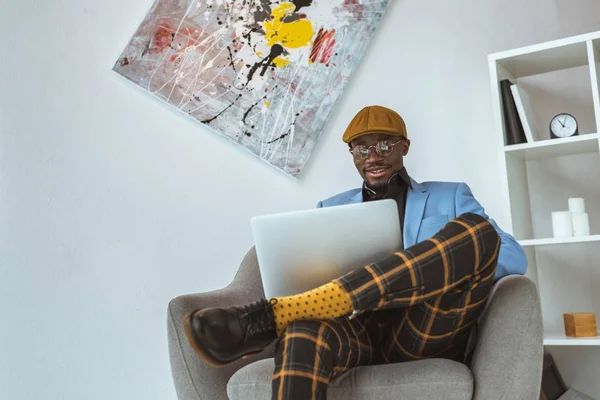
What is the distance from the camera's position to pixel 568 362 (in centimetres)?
238

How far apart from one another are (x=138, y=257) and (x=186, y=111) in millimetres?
693

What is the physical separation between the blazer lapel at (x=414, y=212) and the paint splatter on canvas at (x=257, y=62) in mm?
717

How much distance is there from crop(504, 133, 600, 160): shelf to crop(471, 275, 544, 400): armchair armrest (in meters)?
0.89

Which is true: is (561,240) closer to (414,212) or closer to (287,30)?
(414,212)

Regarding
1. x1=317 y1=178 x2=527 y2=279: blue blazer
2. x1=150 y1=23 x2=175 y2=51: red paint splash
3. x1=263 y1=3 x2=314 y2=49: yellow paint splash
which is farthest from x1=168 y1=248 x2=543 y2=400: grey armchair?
x1=150 y1=23 x2=175 y2=51: red paint splash

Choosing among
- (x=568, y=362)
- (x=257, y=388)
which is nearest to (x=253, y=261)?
(x=257, y=388)

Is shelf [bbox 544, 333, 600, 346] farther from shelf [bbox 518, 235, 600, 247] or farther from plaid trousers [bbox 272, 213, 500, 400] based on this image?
plaid trousers [bbox 272, 213, 500, 400]

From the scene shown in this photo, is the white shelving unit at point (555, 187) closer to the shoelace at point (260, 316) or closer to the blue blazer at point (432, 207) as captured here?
the blue blazer at point (432, 207)

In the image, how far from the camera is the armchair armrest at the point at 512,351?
142cm

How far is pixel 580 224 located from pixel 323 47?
1.28 m

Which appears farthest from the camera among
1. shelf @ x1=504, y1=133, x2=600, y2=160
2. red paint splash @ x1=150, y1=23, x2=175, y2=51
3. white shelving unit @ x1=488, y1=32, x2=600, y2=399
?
red paint splash @ x1=150, y1=23, x2=175, y2=51

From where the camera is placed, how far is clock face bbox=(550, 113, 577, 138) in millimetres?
2295

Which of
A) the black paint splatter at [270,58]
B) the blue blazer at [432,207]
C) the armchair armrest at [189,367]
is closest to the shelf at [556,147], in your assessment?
the blue blazer at [432,207]

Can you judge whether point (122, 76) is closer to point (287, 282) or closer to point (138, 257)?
point (138, 257)
